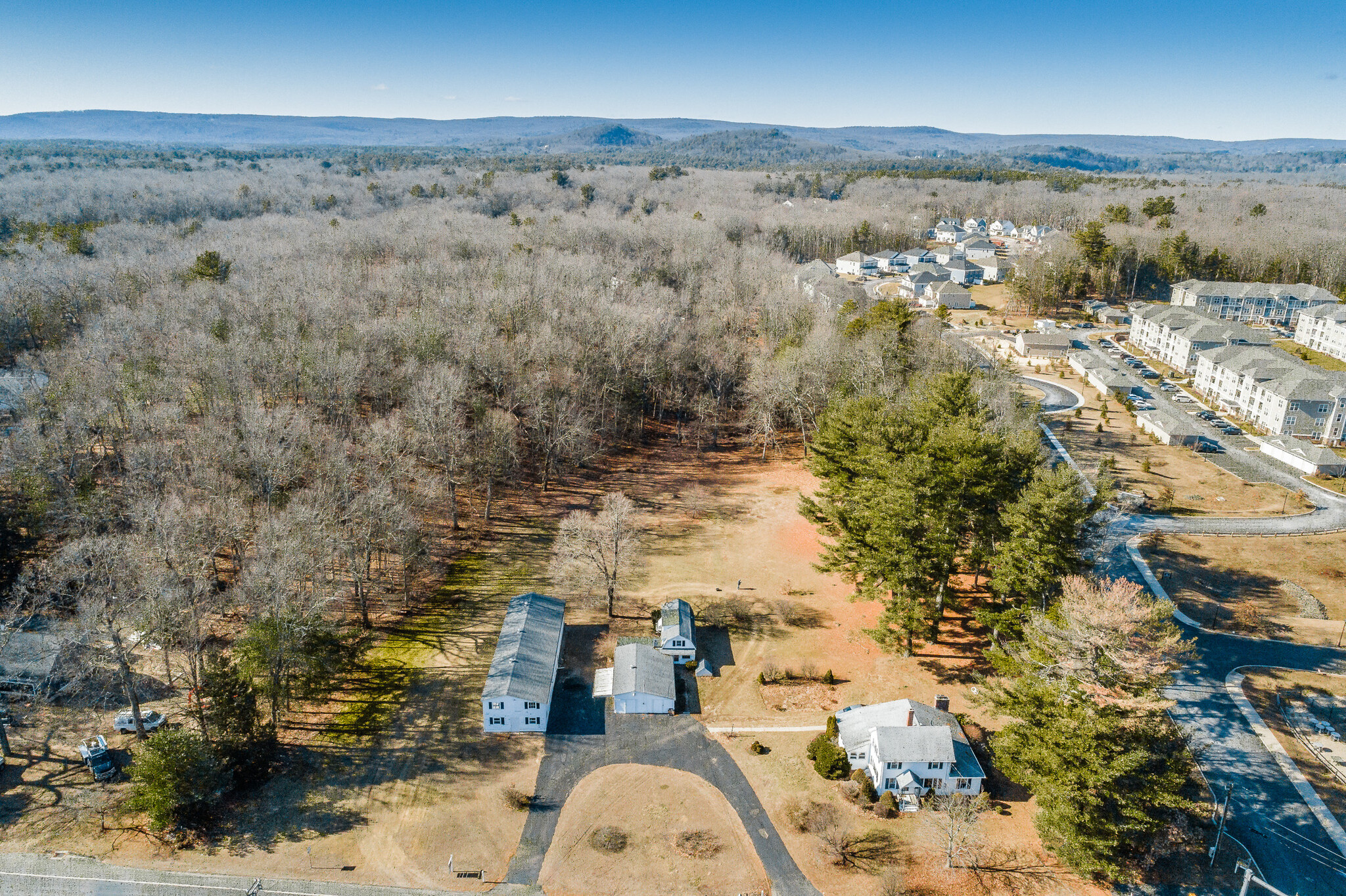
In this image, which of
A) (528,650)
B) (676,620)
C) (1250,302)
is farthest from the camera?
(1250,302)

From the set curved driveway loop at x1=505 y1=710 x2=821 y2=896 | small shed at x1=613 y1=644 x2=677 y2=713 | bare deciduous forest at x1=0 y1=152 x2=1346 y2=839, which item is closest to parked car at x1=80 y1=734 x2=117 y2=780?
bare deciduous forest at x1=0 y1=152 x2=1346 y2=839

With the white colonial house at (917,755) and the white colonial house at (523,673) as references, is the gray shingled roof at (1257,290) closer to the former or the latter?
the white colonial house at (917,755)

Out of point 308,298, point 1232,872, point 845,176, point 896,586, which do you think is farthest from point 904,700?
point 845,176

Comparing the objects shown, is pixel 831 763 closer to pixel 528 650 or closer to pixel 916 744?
pixel 916 744

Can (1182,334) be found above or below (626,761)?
above

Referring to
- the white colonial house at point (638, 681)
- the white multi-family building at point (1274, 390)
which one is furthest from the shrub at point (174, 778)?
the white multi-family building at point (1274, 390)

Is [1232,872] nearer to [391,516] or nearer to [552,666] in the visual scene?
[552,666]

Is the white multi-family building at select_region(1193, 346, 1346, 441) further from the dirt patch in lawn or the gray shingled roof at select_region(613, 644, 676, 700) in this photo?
the dirt patch in lawn

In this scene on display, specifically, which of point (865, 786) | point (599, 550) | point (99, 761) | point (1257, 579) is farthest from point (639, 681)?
point (1257, 579)
